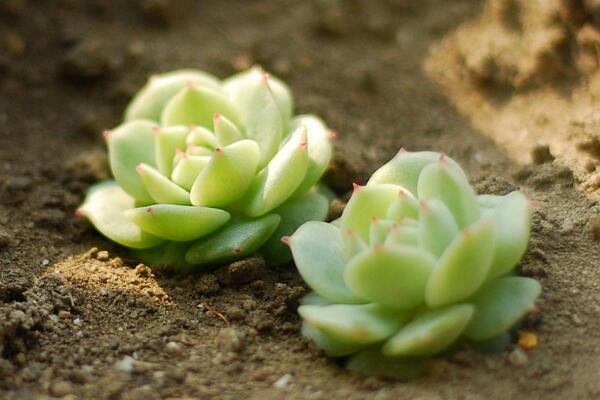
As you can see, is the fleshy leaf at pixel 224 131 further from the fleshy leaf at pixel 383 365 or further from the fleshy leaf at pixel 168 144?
the fleshy leaf at pixel 383 365

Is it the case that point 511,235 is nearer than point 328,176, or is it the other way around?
point 511,235

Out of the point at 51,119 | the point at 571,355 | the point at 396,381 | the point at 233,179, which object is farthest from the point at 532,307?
the point at 51,119

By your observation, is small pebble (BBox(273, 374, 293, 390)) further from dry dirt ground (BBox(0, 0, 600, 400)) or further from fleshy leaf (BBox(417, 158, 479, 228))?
fleshy leaf (BBox(417, 158, 479, 228))

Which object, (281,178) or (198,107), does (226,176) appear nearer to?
(281,178)

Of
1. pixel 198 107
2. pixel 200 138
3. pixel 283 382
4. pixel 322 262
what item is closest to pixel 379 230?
pixel 322 262

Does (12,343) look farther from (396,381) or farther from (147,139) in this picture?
(396,381)

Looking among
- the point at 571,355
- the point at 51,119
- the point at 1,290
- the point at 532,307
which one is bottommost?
the point at 571,355
